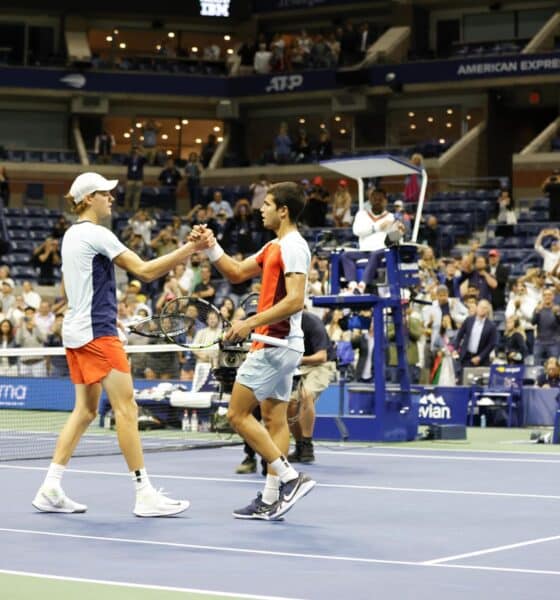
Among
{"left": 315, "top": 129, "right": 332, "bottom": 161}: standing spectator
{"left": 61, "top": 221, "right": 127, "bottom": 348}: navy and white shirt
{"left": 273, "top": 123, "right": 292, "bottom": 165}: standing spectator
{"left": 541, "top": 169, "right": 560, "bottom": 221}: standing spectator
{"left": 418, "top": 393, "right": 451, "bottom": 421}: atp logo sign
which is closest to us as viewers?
{"left": 61, "top": 221, "right": 127, "bottom": 348}: navy and white shirt

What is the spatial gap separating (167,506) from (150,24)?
40200mm

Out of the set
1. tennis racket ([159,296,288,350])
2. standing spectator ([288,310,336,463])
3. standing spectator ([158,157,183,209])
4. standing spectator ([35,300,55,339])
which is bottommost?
standing spectator ([288,310,336,463])

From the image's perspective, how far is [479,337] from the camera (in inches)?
875

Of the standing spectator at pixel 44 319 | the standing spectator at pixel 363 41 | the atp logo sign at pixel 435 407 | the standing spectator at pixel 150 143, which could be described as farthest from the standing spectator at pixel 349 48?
the atp logo sign at pixel 435 407

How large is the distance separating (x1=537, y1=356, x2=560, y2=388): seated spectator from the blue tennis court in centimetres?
764

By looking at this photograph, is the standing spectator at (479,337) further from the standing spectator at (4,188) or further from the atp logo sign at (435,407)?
the standing spectator at (4,188)

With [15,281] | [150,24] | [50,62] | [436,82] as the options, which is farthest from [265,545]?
[150,24]

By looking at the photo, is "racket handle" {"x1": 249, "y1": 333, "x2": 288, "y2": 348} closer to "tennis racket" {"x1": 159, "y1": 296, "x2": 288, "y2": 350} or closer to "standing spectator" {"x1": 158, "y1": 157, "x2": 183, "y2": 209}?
"tennis racket" {"x1": 159, "y1": 296, "x2": 288, "y2": 350}

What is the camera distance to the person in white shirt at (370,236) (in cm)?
1705

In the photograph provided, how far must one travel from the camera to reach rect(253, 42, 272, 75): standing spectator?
146 feet

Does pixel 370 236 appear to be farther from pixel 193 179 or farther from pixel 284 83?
pixel 284 83

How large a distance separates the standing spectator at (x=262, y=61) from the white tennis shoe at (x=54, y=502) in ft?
117

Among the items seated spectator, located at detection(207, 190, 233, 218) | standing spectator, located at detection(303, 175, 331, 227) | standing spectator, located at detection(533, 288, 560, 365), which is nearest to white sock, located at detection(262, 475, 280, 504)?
standing spectator, located at detection(533, 288, 560, 365)

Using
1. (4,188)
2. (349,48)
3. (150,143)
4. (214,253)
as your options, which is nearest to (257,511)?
Answer: (214,253)
